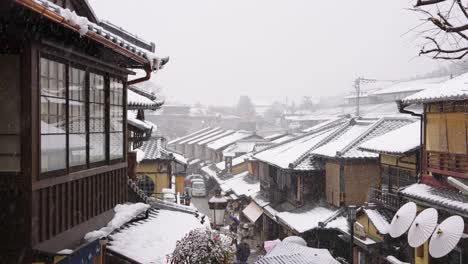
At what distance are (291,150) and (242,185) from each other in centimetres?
1195

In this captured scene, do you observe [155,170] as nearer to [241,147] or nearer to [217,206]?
[217,206]

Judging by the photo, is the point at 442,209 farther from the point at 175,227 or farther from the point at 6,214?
the point at 6,214

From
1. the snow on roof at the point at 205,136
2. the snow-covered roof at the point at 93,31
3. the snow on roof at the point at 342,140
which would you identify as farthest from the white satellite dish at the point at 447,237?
the snow on roof at the point at 205,136

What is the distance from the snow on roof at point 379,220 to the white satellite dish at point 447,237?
5293mm

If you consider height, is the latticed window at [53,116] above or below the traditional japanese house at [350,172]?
above

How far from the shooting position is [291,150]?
1256 inches

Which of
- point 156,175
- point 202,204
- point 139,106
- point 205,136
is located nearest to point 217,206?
point 139,106

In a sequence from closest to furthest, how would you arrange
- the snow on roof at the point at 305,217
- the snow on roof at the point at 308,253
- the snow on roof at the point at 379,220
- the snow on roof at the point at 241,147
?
the snow on roof at the point at 308,253 < the snow on roof at the point at 379,220 < the snow on roof at the point at 305,217 < the snow on roof at the point at 241,147

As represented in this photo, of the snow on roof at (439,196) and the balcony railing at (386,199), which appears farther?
the balcony railing at (386,199)

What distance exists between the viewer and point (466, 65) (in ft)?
23.6

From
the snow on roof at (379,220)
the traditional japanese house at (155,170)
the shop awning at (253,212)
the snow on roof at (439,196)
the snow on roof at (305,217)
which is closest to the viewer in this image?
the snow on roof at (439,196)

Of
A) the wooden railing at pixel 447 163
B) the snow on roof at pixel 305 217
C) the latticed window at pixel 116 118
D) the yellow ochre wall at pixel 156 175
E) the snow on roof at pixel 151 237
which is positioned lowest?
the snow on roof at pixel 305 217

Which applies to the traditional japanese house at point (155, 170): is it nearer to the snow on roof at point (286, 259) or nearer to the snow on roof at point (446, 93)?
the snow on roof at point (286, 259)

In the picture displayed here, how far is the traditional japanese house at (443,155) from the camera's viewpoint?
14.8m
